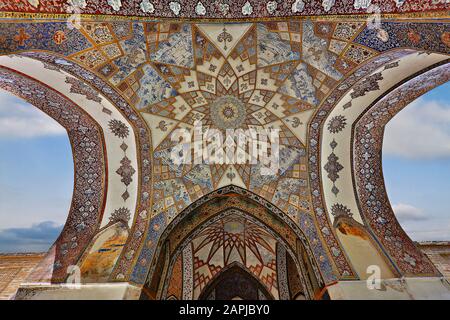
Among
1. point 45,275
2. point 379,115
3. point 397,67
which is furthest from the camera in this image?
point 379,115

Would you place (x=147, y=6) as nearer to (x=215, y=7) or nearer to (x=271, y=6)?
(x=215, y=7)

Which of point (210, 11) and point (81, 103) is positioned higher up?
point (210, 11)

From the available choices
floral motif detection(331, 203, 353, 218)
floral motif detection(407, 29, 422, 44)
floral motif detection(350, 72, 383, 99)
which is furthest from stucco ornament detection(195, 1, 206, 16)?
floral motif detection(331, 203, 353, 218)

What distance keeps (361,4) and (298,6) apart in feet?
3.20

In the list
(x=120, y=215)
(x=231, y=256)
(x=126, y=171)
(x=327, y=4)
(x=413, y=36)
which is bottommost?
(x=231, y=256)

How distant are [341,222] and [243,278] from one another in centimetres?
694

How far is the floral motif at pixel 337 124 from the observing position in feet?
23.2

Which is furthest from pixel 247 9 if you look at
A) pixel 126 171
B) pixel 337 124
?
pixel 126 171

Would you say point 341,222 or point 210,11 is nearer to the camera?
point 210,11

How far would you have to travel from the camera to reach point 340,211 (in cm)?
745

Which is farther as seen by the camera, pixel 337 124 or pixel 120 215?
pixel 120 215
